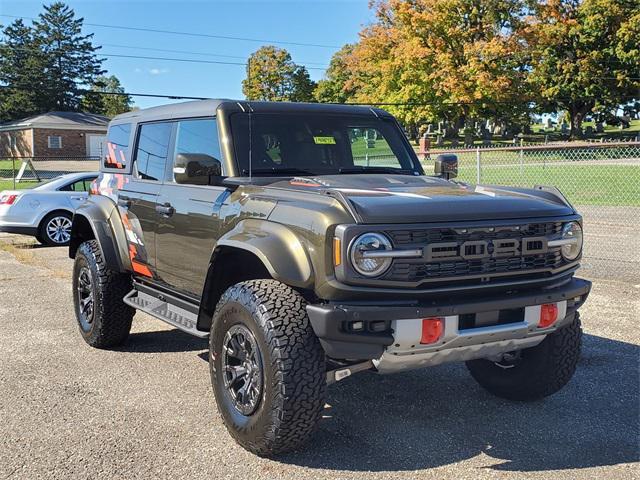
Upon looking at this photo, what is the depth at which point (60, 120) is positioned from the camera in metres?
54.6

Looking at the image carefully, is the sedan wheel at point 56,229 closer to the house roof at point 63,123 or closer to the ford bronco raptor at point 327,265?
the ford bronco raptor at point 327,265

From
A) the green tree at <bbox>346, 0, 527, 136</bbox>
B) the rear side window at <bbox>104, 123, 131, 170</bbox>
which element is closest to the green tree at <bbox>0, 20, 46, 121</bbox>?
the green tree at <bbox>346, 0, 527, 136</bbox>

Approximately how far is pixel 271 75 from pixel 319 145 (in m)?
65.4

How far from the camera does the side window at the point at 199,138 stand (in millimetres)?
4336

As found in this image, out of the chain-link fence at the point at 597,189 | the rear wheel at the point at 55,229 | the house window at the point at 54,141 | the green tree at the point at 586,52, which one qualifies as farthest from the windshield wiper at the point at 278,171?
the house window at the point at 54,141

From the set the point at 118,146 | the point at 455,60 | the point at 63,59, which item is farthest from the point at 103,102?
the point at 118,146

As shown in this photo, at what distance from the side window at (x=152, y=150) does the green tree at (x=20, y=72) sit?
2668 inches

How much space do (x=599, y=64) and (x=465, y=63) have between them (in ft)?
49.1

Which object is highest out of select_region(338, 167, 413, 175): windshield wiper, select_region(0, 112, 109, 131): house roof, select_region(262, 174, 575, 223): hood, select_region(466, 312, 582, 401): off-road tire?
select_region(0, 112, 109, 131): house roof

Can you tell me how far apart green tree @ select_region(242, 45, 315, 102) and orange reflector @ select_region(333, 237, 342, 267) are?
65031 mm

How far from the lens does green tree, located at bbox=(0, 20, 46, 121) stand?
66.6 m

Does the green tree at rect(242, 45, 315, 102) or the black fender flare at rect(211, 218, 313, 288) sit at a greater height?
the green tree at rect(242, 45, 315, 102)

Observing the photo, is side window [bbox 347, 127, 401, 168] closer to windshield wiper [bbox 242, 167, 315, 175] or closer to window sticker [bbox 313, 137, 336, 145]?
window sticker [bbox 313, 137, 336, 145]

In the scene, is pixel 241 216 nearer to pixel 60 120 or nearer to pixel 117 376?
pixel 117 376
